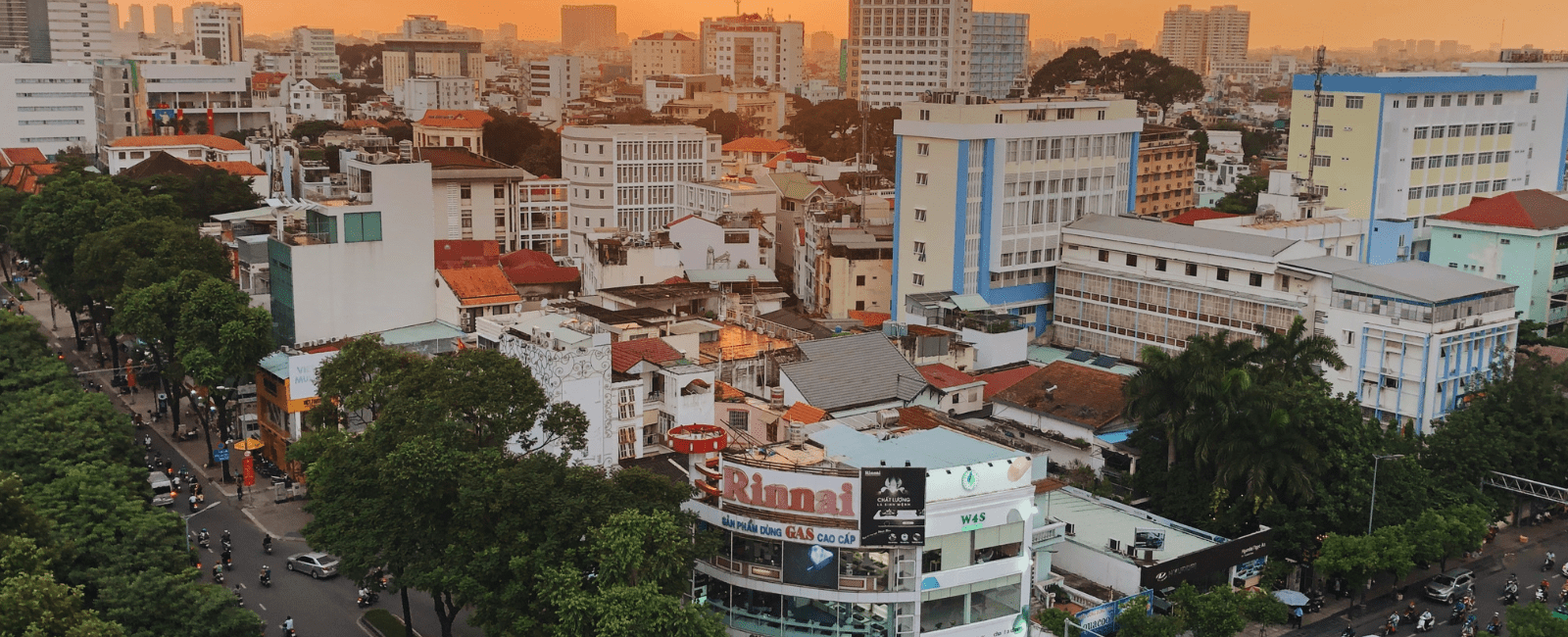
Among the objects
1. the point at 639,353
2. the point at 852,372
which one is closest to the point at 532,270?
the point at 852,372

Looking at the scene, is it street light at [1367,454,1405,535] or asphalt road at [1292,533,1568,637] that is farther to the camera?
street light at [1367,454,1405,535]

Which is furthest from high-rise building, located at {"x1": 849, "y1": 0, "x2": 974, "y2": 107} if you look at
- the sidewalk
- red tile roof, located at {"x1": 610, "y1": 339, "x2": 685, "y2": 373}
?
red tile roof, located at {"x1": 610, "y1": 339, "x2": 685, "y2": 373}

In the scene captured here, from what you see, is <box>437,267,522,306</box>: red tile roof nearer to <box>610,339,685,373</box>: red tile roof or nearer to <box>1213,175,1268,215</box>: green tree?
<box>610,339,685,373</box>: red tile roof

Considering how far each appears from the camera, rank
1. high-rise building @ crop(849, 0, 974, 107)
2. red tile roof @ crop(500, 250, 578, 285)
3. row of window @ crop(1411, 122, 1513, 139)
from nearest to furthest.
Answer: red tile roof @ crop(500, 250, 578, 285) < row of window @ crop(1411, 122, 1513, 139) < high-rise building @ crop(849, 0, 974, 107)

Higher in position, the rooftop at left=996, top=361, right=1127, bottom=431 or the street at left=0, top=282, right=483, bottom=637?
the rooftop at left=996, top=361, right=1127, bottom=431

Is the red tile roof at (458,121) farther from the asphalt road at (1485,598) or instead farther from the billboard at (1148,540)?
the asphalt road at (1485,598)
